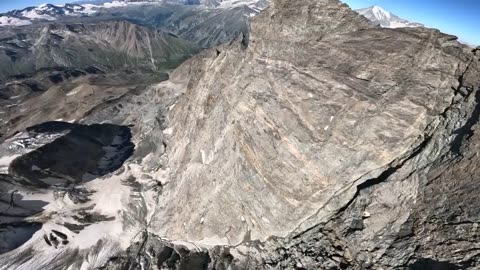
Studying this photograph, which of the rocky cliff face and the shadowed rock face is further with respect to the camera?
the shadowed rock face

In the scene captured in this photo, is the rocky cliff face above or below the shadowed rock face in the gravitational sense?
above

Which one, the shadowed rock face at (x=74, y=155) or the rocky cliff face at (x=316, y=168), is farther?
the shadowed rock face at (x=74, y=155)

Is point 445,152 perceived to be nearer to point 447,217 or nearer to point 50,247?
point 447,217

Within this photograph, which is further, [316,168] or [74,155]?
[74,155]

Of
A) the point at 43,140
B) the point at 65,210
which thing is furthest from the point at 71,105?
the point at 65,210

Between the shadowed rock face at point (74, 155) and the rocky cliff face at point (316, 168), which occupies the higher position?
the rocky cliff face at point (316, 168)
